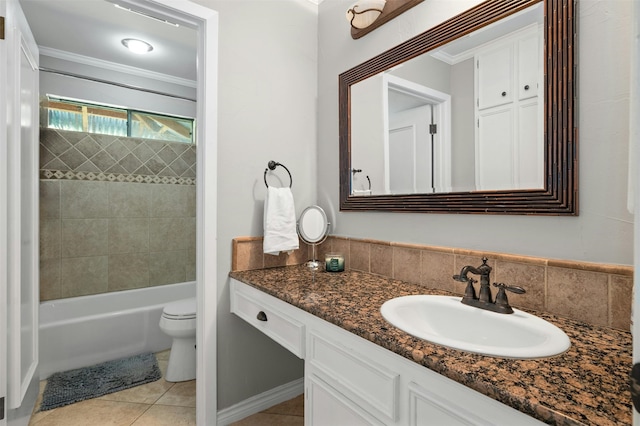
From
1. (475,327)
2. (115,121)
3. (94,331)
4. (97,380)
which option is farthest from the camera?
(115,121)

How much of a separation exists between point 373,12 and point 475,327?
144 cm

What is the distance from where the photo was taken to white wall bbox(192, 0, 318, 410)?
171 centimetres

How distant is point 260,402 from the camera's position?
6.02 ft

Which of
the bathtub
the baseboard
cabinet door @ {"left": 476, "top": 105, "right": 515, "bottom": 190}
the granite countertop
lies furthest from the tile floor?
cabinet door @ {"left": 476, "top": 105, "right": 515, "bottom": 190}

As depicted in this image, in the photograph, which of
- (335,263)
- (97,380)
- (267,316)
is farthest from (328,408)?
(97,380)

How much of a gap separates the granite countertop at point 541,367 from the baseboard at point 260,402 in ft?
3.11

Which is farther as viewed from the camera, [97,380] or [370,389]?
[97,380]

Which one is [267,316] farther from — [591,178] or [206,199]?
[591,178]

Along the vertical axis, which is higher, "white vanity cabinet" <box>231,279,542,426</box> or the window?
the window

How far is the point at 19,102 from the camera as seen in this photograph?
4.77 ft

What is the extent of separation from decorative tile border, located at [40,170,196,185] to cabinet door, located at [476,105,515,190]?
110 inches

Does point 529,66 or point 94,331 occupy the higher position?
point 529,66

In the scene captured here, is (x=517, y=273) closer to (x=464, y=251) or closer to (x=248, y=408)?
(x=464, y=251)

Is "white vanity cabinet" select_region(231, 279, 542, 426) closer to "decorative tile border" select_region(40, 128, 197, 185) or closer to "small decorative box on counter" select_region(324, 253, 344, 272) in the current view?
"small decorative box on counter" select_region(324, 253, 344, 272)
